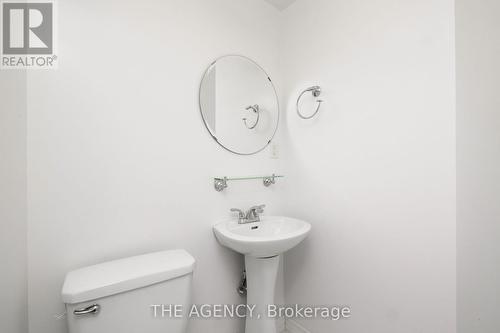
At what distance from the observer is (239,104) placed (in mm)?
1343

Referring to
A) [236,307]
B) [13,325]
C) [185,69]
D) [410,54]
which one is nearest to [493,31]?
[410,54]

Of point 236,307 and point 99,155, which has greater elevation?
point 99,155

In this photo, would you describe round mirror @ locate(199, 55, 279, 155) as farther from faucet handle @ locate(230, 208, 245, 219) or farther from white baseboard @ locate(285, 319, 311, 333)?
white baseboard @ locate(285, 319, 311, 333)

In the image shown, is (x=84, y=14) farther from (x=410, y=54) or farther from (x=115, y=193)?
(x=410, y=54)

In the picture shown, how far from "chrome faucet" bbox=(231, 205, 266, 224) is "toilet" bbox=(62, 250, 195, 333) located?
1.37ft

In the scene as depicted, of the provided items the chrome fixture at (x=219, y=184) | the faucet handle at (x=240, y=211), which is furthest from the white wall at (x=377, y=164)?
the chrome fixture at (x=219, y=184)

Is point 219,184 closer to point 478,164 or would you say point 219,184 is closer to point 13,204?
point 13,204

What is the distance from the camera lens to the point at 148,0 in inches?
40.0

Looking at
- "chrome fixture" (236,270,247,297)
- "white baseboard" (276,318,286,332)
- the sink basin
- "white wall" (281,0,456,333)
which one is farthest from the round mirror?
"white baseboard" (276,318,286,332)

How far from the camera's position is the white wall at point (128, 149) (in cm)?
81

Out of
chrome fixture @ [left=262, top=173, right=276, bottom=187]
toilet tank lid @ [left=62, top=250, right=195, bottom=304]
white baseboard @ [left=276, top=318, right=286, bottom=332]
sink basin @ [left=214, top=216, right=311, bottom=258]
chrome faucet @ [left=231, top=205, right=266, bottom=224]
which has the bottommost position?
white baseboard @ [left=276, top=318, right=286, bottom=332]

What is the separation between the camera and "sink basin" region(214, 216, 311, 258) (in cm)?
97

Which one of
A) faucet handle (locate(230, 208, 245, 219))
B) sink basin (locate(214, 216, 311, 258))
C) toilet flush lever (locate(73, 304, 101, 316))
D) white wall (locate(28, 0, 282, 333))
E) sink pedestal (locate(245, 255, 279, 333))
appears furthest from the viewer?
faucet handle (locate(230, 208, 245, 219))

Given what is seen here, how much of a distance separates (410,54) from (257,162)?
0.97 meters
